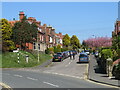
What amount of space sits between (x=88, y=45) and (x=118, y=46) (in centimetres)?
8161

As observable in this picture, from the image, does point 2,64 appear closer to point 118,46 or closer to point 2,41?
point 2,41

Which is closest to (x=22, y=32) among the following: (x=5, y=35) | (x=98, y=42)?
(x=5, y=35)

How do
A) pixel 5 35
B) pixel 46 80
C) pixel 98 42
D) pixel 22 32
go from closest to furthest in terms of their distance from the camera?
pixel 46 80 < pixel 5 35 < pixel 22 32 < pixel 98 42

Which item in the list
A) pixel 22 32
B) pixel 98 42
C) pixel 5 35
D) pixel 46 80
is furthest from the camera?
pixel 98 42

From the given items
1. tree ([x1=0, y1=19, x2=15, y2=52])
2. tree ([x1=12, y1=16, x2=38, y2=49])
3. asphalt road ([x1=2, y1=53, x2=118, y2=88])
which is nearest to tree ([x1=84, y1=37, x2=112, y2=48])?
tree ([x1=12, y1=16, x2=38, y2=49])

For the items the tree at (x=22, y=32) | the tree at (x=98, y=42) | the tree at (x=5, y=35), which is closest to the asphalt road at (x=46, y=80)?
the tree at (x=5, y=35)

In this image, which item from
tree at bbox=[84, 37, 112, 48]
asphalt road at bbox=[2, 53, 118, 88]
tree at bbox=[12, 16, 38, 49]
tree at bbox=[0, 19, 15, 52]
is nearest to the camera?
asphalt road at bbox=[2, 53, 118, 88]

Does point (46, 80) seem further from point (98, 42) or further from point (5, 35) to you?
point (98, 42)

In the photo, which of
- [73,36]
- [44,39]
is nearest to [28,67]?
[44,39]

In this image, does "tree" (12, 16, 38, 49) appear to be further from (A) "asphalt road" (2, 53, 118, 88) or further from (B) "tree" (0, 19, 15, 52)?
(A) "asphalt road" (2, 53, 118, 88)

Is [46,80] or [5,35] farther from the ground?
[5,35]

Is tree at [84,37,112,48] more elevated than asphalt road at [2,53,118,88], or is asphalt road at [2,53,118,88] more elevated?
tree at [84,37,112,48]

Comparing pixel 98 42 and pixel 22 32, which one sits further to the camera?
pixel 98 42

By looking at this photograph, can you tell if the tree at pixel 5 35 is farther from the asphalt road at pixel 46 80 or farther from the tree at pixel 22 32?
the asphalt road at pixel 46 80
